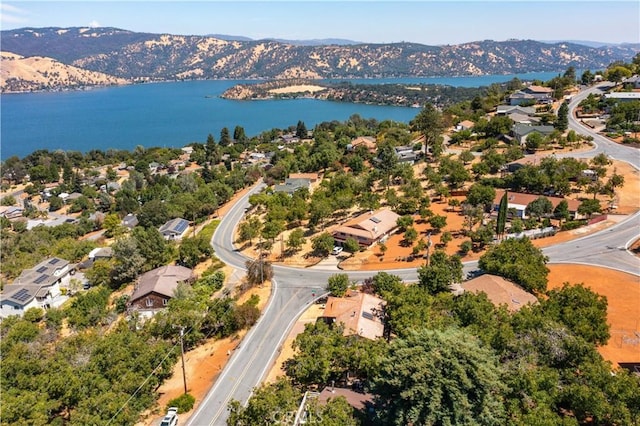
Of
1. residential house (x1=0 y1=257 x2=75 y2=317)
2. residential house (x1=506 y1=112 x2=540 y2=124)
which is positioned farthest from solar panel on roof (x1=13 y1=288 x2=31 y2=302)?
residential house (x1=506 y1=112 x2=540 y2=124)

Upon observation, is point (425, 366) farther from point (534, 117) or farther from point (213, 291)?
point (534, 117)

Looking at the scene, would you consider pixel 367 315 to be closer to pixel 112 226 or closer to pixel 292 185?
pixel 292 185

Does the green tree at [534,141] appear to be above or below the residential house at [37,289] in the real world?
above

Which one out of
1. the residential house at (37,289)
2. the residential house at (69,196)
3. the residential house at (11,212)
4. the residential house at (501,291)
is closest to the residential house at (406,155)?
the residential house at (501,291)

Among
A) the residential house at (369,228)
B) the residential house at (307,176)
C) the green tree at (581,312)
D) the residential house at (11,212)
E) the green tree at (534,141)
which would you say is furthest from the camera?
the residential house at (11,212)

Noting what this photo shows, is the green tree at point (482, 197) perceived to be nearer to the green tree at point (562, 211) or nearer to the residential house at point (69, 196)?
the green tree at point (562, 211)

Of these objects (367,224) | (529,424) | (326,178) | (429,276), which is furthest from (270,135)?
(529,424)
